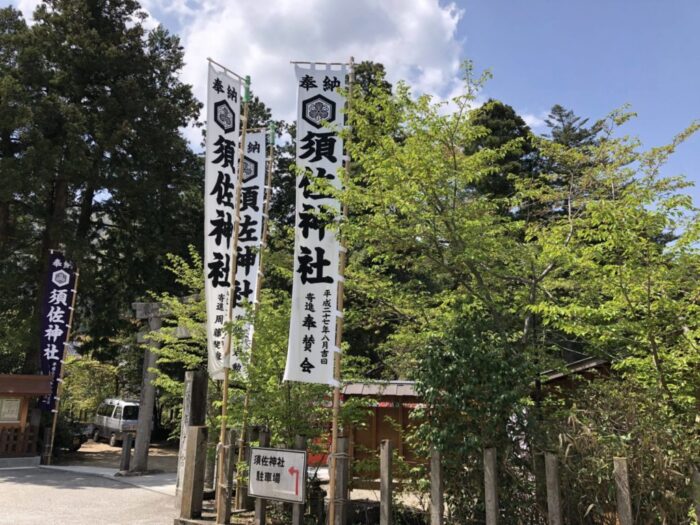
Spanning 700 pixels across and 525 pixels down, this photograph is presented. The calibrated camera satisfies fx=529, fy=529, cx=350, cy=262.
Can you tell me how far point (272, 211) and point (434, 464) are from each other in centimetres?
2167

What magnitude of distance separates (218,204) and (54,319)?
36.0 feet

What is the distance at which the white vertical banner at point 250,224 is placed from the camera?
970 centimetres

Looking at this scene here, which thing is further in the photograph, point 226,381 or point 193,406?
point 193,406

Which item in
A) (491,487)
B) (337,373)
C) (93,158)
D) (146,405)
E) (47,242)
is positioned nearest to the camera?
(491,487)

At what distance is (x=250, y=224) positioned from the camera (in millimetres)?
10055

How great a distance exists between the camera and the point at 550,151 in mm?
8148

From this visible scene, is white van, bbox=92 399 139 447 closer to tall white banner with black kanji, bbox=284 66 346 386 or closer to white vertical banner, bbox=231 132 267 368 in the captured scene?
white vertical banner, bbox=231 132 267 368

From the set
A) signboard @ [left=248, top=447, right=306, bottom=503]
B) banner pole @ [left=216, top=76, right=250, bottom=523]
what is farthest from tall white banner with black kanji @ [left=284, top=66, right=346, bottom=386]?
banner pole @ [left=216, top=76, right=250, bottom=523]

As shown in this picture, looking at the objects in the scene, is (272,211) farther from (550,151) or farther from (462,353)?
(462,353)

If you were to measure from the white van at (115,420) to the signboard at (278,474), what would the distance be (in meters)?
17.3

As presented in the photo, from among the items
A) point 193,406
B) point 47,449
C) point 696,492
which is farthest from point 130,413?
point 696,492

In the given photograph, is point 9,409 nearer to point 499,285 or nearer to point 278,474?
point 278,474

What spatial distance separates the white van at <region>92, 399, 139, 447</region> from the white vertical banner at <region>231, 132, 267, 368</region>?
1532 cm

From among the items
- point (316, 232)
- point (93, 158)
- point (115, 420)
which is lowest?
point (115, 420)
